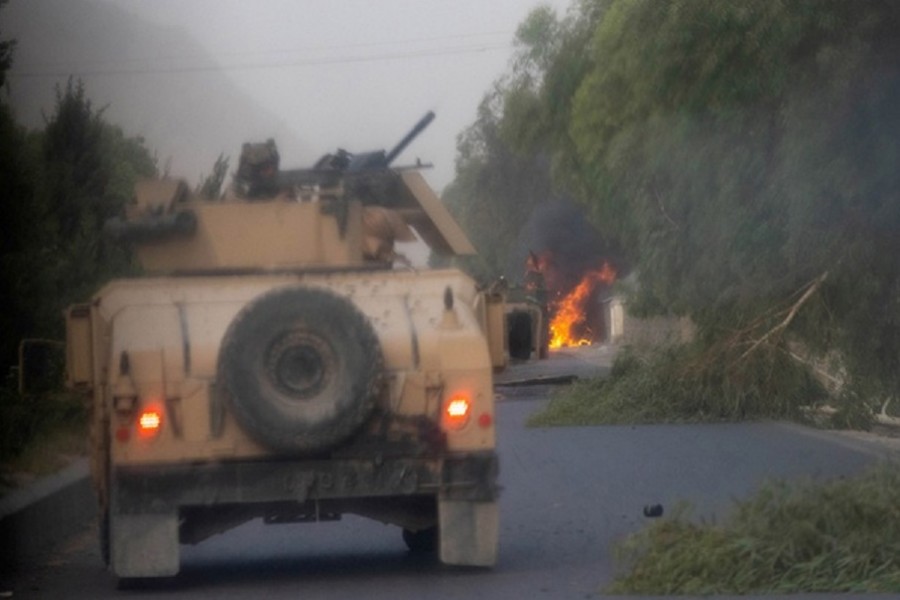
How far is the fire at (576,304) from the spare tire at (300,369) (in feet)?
212

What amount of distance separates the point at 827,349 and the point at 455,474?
35.7 ft

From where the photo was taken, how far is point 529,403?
A: 1384 inches

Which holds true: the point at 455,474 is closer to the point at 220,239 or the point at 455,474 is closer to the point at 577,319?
the point at 220,239

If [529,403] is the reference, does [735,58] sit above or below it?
above

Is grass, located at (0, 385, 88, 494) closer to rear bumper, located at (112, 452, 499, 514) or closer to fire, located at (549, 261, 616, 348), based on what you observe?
rear bumper, located at (112, 452, 499, 514)

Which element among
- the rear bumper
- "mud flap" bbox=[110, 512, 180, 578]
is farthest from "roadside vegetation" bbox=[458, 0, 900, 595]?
"mud flap" bbox=[110, 512, 180, 578]

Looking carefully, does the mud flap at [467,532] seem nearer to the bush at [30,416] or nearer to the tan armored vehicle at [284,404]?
the tan armored vehicle at [284,404]

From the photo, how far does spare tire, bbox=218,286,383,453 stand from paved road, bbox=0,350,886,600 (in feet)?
3.50

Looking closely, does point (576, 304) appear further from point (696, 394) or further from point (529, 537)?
point (529, 537)

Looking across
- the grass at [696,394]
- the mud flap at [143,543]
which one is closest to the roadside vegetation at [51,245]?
the mud flap at [143,543]

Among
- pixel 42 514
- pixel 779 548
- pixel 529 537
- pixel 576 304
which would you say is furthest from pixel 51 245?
pixel 576 304

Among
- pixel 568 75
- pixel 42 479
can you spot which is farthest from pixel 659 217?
pixel 568 75

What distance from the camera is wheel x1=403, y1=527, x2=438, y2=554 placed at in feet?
A: 43.3

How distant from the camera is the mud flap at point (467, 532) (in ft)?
37.8
